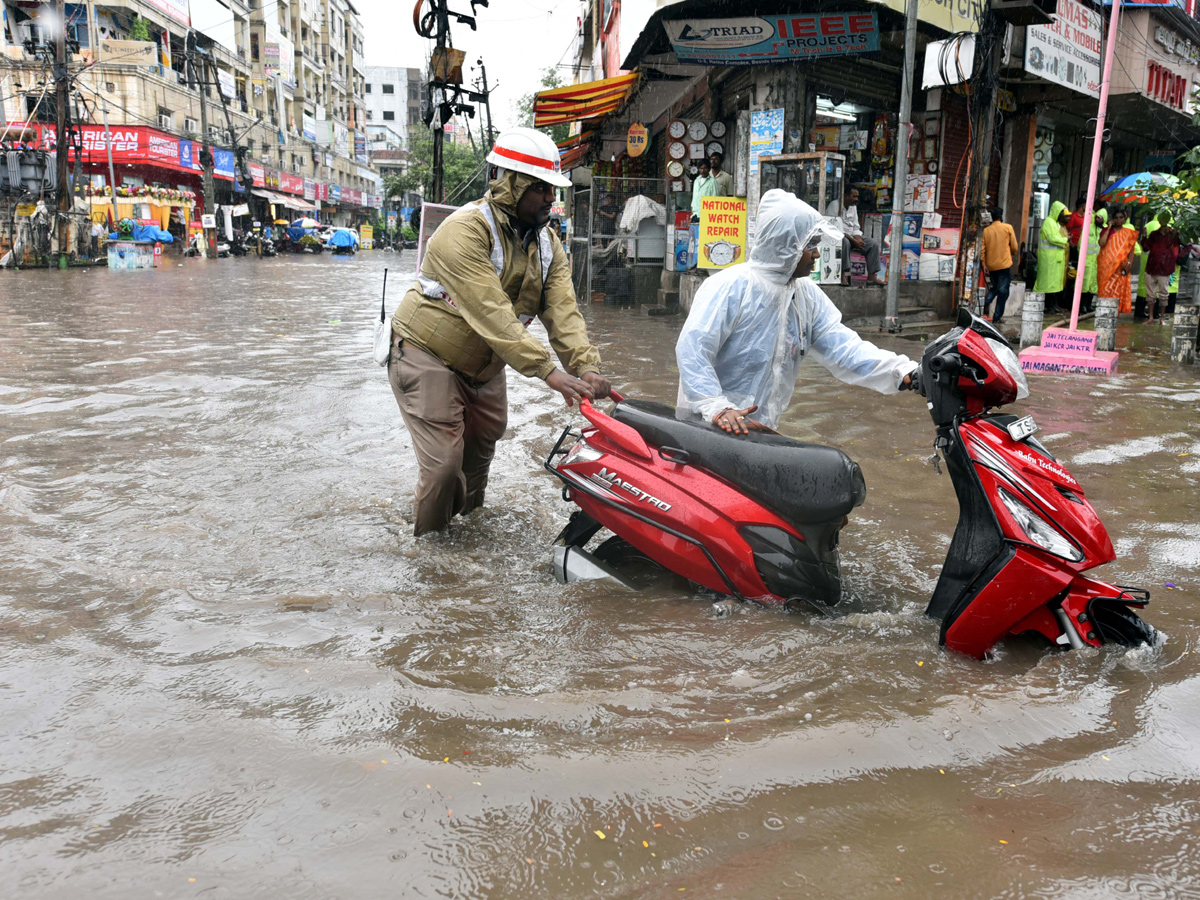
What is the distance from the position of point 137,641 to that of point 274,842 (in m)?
A: 1.32

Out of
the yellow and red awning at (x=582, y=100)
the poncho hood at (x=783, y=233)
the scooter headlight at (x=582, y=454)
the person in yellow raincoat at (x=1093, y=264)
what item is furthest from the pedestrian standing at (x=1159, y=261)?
the scooter headlight at (x=582, y=454)

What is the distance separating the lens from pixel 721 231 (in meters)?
12.4

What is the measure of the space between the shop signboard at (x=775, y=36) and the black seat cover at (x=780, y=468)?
9.63 meters

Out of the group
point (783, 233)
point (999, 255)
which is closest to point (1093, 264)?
point (999, 255)

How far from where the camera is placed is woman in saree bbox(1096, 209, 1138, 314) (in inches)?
512

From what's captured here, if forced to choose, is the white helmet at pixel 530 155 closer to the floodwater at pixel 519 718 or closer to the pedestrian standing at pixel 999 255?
the floodwater at pixel 519 718

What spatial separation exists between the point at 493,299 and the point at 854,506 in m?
1.46

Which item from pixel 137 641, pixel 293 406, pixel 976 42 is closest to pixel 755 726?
pixel 137 641

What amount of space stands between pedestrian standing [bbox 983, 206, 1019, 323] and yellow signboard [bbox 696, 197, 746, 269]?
3.07m

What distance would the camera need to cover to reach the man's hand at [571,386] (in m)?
3.24

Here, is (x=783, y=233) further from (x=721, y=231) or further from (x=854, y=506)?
(x=721, y=231)

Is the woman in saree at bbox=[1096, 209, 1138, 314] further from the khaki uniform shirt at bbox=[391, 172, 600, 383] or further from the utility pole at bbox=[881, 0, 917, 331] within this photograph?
the khaki uniform shirt at bbox=[391, 172, 600, 383]

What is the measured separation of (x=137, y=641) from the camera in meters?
2.93

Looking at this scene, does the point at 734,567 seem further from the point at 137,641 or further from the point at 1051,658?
the point at 137,641
